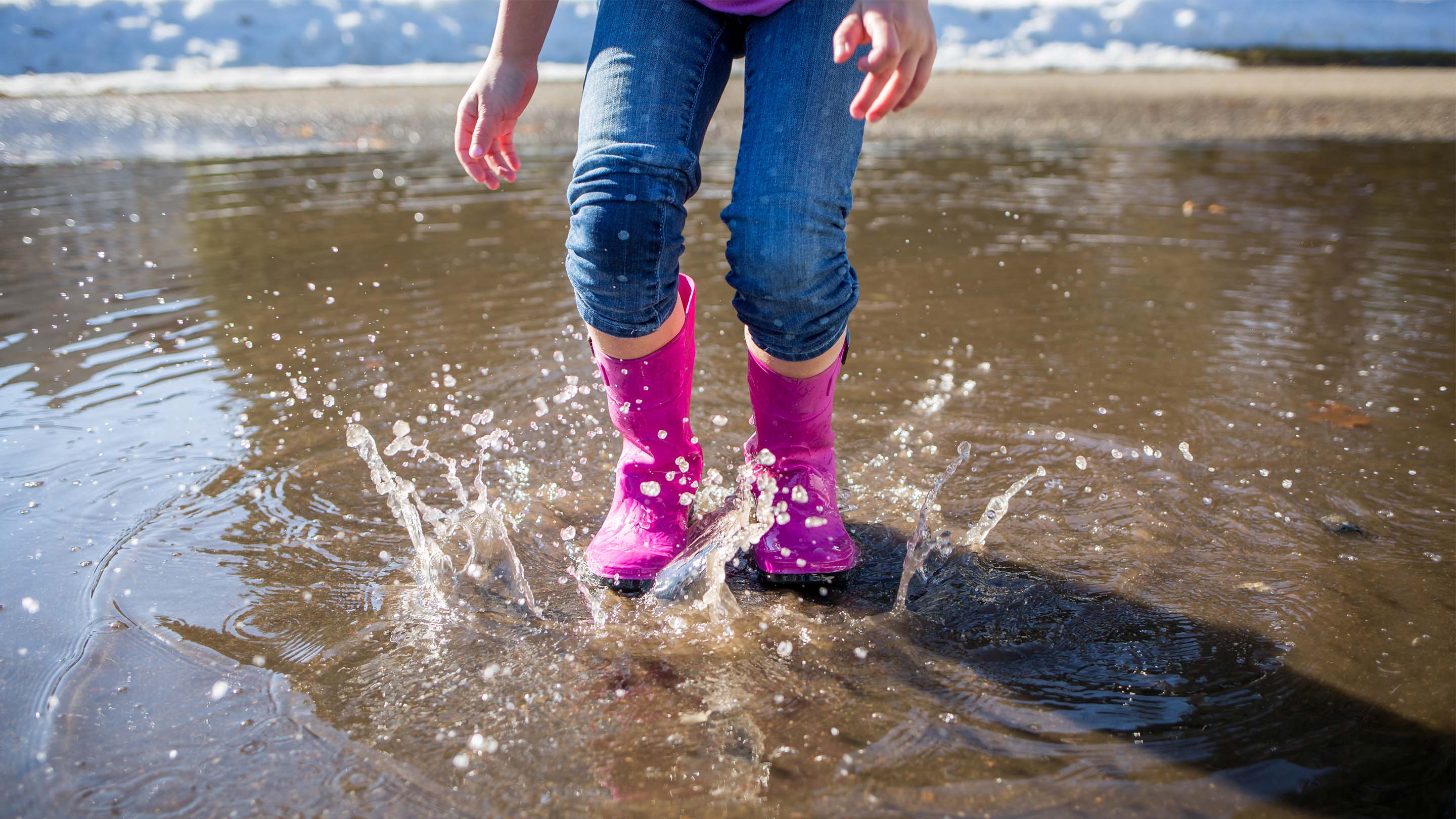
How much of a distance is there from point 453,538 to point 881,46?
3.58 ft

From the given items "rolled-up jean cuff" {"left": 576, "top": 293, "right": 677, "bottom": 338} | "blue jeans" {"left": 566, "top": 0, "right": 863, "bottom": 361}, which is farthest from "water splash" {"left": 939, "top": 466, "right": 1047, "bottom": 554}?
"rolled-up jean cuff" {"left": 576, "top": 293, "right": 677, "bottom": 338}

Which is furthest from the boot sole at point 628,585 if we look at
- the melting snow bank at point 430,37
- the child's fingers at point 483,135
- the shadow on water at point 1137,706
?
the melting snow bank at point 430,37

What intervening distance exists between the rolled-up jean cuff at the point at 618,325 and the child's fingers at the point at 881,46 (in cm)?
54

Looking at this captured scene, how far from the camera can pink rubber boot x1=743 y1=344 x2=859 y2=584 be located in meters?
1.67

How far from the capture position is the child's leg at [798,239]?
1541 millimetres

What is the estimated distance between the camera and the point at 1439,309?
Result: 3119 mm

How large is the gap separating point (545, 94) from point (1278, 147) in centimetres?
666

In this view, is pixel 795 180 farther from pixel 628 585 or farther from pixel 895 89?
pixel 628 585

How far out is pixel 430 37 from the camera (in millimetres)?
14320

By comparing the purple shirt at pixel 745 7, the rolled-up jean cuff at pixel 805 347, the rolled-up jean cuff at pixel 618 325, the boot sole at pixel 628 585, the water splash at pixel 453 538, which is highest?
the purple shirt at pixel 745 7

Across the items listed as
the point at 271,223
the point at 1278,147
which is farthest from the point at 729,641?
the point at 1278,147

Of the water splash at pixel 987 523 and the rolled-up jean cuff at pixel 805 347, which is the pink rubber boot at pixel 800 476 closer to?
the rolled-up jean cuff at pixel 805 347

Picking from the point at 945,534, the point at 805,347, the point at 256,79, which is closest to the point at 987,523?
the point at 945,534

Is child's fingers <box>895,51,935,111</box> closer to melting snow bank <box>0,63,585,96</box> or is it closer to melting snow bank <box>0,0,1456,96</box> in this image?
melting snow bank <box>0,63,585,96</box>
